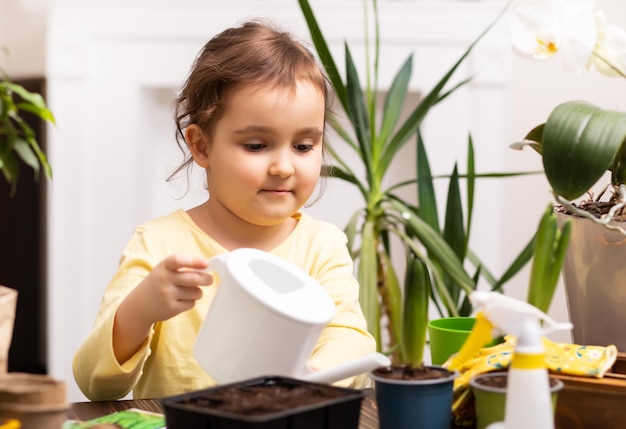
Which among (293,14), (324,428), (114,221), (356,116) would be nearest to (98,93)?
(114,221)

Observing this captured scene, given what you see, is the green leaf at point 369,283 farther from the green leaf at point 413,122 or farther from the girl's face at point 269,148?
the girl's face at point 269,148

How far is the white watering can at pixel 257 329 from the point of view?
0.85 meters

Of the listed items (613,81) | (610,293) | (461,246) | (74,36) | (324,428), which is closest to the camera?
(324,428)

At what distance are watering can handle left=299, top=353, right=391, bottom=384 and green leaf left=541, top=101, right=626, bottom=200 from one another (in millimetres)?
493

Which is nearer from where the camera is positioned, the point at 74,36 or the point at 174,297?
the point at 174,297

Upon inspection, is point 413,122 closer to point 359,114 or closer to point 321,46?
point 359,114

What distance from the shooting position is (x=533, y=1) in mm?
1262

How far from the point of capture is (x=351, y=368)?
2.86 ft

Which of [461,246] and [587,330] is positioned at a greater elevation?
[461,246]

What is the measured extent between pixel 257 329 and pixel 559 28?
2.26ft

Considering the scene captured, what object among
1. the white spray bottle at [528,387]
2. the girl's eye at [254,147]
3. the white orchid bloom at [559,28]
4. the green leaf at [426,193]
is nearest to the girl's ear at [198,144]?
the girl's eye at [254,147]

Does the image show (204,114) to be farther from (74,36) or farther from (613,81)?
(613,81)

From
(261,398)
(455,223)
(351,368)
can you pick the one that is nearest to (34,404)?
(261,398)

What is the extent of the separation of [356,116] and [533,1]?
3.02 feet
